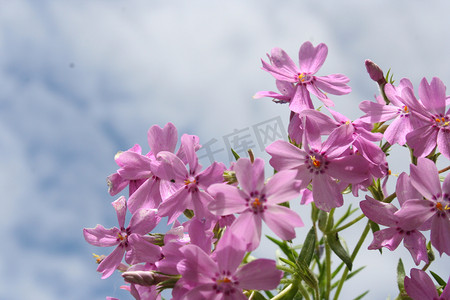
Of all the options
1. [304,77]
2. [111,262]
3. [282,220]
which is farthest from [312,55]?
[111,262]

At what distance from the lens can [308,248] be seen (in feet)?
4.55

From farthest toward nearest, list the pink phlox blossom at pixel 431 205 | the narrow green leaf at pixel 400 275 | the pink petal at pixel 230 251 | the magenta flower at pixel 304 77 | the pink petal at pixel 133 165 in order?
the narrow green leaf at pixel 400 275 < the magenta flower at pixel 304 77 < the pink petal at pixel 133 165 < the pink phlox blossom at pixel 431 205 < the pink petal at pixel 230 251

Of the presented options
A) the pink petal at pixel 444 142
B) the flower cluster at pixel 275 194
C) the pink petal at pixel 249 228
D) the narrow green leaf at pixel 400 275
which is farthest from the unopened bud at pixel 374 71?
the pink petal at pixel 249 228

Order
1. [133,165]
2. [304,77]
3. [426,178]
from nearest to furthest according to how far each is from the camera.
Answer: [426,178], [133,165], [304,77]

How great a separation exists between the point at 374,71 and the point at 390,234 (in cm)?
52

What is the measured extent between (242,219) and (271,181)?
0.34 ft

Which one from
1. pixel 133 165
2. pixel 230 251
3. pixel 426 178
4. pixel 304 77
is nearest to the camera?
pixel 230 251

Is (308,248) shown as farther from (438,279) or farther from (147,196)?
(147,196)

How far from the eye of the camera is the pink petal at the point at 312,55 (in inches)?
55.5

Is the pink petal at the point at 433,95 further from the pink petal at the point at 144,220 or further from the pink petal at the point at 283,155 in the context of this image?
the pink petal at the point at 144,220

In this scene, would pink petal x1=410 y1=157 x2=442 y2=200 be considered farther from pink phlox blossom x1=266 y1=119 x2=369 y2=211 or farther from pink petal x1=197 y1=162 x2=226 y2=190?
pink petal x1=197 y1=162 x2=226 y2=190

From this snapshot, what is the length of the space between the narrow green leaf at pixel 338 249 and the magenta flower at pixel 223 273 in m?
0.48

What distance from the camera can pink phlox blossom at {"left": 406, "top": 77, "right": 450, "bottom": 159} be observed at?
1184mm

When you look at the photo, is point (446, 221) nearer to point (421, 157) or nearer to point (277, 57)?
point (421, 157)
